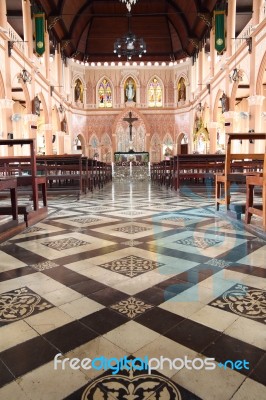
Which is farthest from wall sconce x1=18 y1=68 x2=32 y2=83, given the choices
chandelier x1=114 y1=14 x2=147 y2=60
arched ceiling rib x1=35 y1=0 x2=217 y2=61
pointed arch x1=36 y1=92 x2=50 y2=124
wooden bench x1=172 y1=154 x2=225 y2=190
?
wooden bench x1=172 y1=154 x2=225 y2=190

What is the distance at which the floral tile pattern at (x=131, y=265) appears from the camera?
7.87 ft

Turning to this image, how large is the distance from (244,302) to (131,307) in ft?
2.26

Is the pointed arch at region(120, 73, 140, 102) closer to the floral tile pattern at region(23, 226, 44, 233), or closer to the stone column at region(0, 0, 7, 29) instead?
the stone column at region(0, 0, 7, 29)

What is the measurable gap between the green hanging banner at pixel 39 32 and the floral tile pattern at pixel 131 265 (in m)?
16.0

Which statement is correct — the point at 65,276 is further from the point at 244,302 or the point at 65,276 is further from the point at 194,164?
the point at 194,164

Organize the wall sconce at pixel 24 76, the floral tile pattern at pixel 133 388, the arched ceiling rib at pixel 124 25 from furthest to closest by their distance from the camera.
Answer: the arched ceiling rib at pixel 124 25, the wall sconce at pixel 24 76, the floral tile pattern at pixel 133 388

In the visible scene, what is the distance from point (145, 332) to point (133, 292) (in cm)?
48

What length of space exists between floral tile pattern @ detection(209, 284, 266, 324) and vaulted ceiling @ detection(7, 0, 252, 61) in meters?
18.3

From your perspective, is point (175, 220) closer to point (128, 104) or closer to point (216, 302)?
point (216, 302)

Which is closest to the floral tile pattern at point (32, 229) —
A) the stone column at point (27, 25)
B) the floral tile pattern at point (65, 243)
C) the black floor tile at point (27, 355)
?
the floral tile pattern at point (65, 243)

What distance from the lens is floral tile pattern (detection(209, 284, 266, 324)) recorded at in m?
1.71

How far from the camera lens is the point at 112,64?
2612 cm

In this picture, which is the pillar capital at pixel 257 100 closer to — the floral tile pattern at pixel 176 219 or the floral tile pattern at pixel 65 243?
the floral tile pattern at pixel 176 219

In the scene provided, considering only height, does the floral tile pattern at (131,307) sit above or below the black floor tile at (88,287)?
below
